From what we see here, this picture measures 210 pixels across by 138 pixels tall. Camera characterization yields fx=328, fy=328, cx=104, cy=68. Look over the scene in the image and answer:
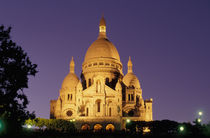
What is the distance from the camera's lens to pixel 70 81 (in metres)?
105

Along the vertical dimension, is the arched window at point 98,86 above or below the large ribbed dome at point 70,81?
below

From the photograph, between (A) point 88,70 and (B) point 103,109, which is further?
(A) point 88,70

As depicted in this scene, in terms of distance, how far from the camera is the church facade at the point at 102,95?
285 feet

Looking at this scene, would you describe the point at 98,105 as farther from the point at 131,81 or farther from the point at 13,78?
the point at 13,78

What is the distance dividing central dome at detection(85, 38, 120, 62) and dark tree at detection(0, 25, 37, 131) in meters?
71.8

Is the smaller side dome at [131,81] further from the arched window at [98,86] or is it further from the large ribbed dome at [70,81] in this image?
the large ribbed dome at [70,81]

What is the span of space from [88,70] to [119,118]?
1039 inches

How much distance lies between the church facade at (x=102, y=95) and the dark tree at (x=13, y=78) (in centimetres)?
5073

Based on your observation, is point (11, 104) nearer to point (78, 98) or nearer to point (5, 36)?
point (5, 36)

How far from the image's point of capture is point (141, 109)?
97.0 meters

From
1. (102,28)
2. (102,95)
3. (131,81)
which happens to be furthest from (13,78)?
(102,28)

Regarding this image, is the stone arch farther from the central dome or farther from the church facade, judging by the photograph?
the central dome

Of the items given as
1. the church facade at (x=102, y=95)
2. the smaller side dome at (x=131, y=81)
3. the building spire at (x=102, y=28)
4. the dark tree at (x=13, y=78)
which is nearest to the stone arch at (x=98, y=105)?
the church facade at (x=102, y=95)

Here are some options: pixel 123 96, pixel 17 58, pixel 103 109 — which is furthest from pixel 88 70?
pixel 17 58
